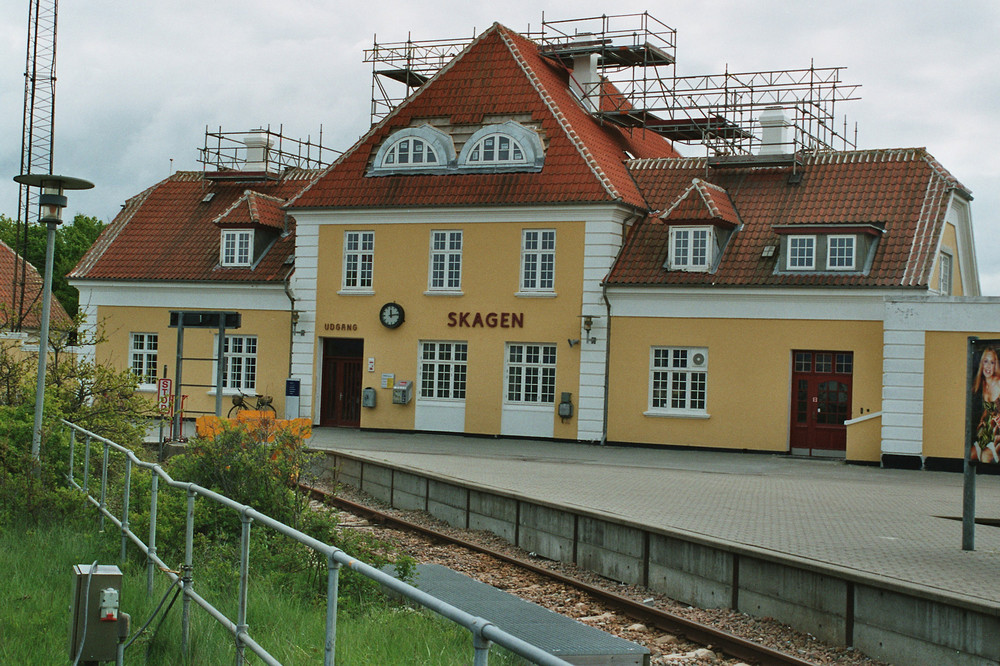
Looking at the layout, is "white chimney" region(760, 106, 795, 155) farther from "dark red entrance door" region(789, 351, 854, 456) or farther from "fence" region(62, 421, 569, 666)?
"fence" region(62, 421, 569, 666)

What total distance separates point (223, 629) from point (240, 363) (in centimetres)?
2910

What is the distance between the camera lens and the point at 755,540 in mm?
13156

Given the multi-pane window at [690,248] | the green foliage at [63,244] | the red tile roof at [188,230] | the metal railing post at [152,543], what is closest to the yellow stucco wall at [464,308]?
the multi-pane window at [690,248]

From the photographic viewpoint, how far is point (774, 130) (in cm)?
3338

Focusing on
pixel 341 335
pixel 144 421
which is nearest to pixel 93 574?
pixel 144 421

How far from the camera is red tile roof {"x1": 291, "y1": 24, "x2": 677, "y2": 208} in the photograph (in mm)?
32250

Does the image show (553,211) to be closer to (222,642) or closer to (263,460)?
(263,460)

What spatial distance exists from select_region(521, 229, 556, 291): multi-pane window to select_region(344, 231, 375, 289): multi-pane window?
4.68 m

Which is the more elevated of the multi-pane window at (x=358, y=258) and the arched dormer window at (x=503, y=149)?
the arched dormer window at (x=503, y=149)

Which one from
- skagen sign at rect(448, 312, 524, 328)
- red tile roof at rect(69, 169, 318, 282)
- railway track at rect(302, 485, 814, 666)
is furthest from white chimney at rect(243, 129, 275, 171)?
railway track at rect(302, 485, 814, 666)

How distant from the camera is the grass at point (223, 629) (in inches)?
303

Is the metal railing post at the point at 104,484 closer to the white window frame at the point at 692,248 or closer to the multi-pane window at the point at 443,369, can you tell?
the white window frame at the point at 692,248

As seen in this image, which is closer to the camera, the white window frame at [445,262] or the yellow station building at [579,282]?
the yellow station building at [579,282]

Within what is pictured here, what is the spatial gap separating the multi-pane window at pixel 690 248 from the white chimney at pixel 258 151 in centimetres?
1728
